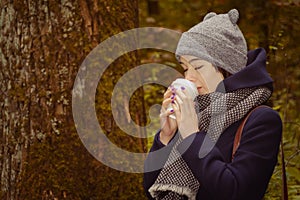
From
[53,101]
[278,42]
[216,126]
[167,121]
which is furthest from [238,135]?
[278,42]

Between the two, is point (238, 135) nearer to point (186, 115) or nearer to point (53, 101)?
point (186, 115)

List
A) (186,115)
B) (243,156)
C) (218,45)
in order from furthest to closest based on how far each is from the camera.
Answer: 1. (218,45)
2. (186,115)
3. (243,156)

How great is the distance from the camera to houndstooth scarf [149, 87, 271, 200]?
274 centimetres

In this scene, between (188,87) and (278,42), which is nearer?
(188,87)

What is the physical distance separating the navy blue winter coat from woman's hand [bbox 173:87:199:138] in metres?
0.04

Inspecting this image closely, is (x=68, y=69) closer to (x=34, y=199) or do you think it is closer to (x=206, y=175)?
(x=34, y=199)

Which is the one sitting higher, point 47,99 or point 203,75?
point 203,75

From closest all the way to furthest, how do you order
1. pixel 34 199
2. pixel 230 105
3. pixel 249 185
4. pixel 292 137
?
pixel 249 185 < pixel 230 105 < pixel 34 199 < pixel 292 137

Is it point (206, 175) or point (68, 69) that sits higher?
point (68, 69)

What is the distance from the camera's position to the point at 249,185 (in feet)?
8.43

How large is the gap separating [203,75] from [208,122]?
9.2 inches

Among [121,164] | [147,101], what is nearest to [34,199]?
[121,164]

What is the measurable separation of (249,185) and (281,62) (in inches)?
121

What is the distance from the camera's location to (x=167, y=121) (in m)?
2.88
